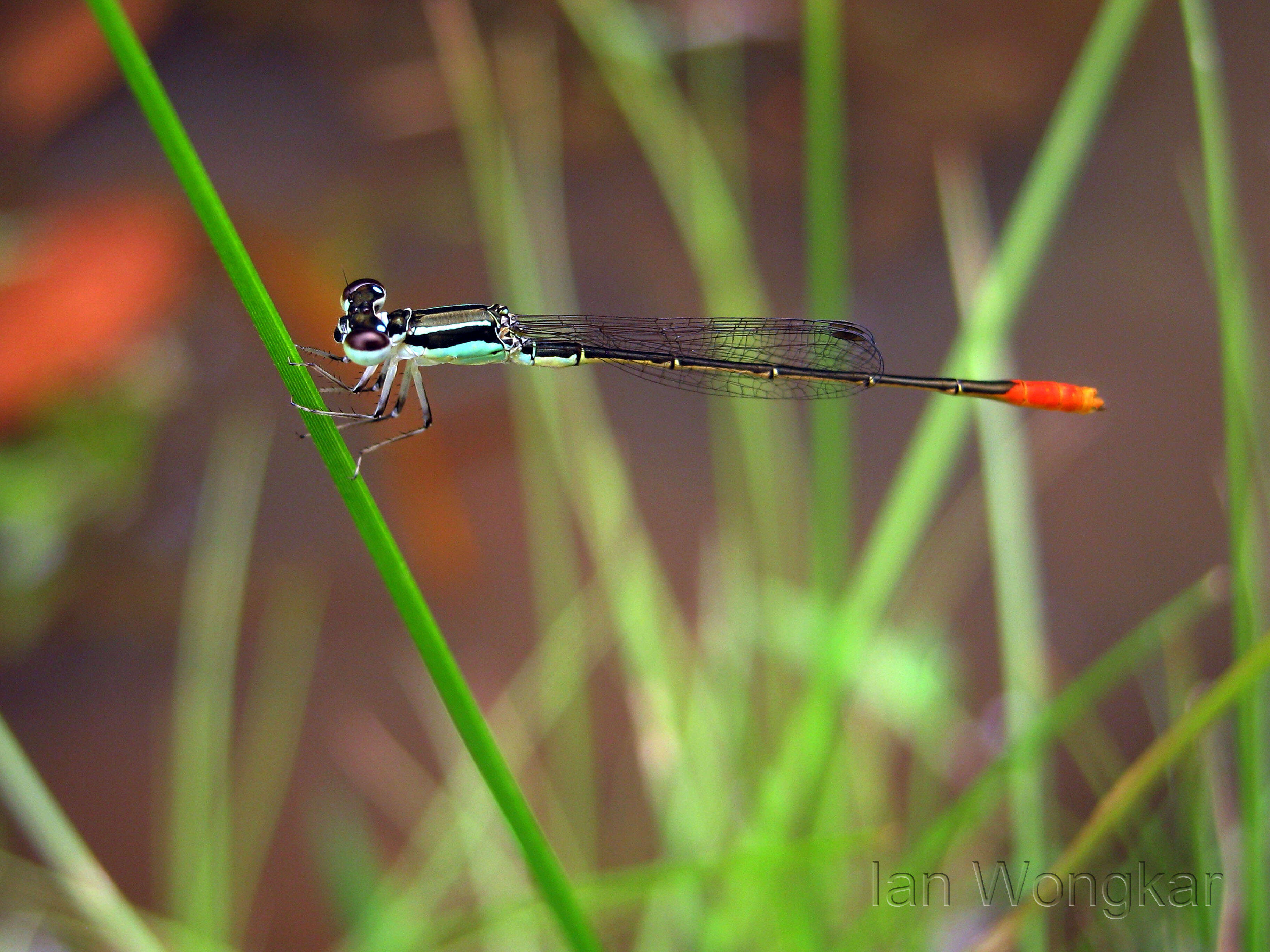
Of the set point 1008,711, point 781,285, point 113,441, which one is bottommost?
point 1008,711

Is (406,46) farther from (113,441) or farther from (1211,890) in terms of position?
(1211,890)

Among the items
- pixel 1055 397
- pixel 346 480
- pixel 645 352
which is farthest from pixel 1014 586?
pixel 346 480

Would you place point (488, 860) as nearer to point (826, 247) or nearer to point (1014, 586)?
point (1014, 586)

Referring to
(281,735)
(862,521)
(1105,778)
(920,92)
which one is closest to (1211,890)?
(1105,778)

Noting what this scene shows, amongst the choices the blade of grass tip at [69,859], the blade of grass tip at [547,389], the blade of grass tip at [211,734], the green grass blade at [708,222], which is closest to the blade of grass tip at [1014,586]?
the green grass blade at [708,222]

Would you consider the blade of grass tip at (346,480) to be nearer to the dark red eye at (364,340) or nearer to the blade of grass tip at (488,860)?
the dark red eye at (364,340)
